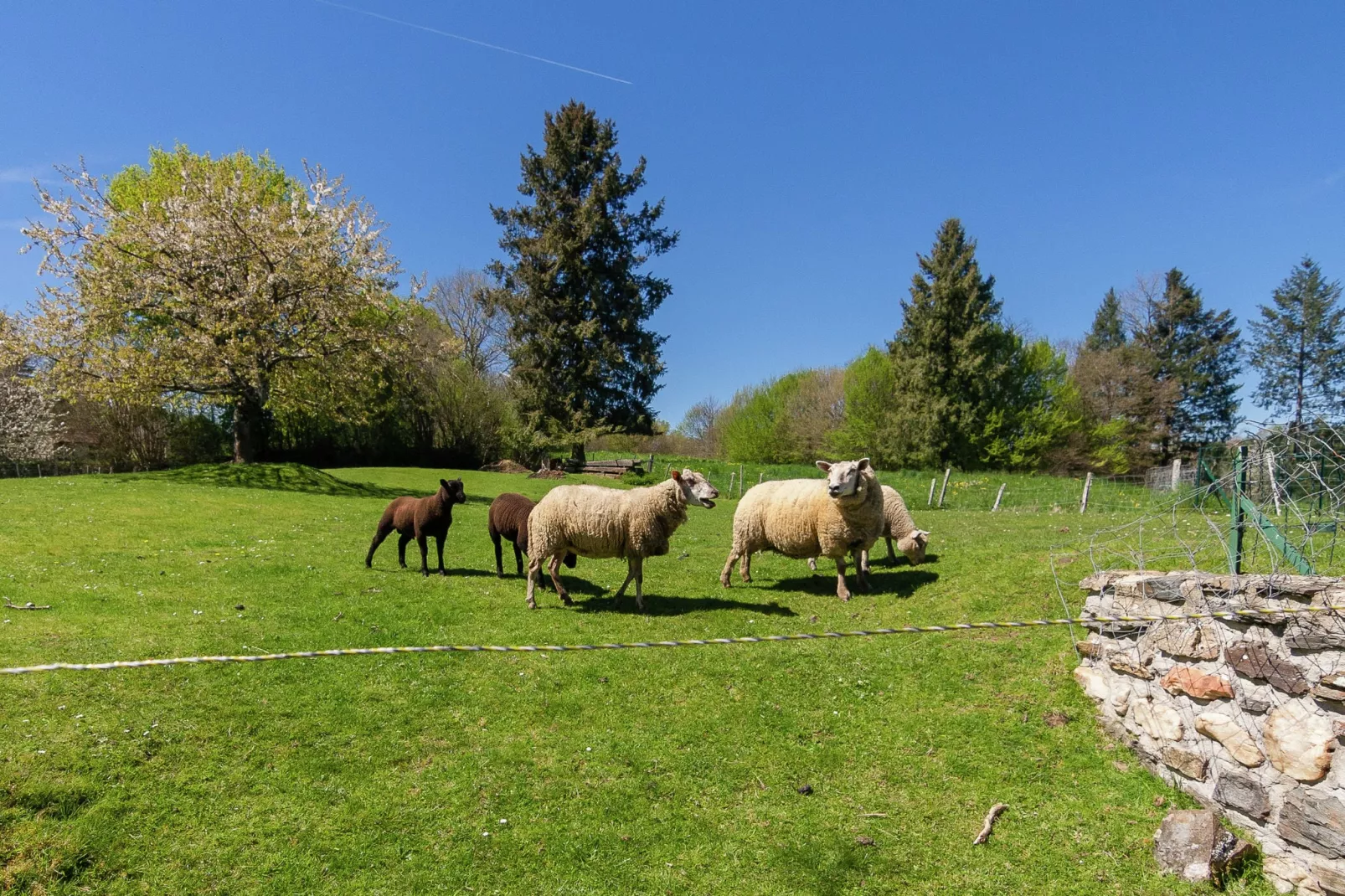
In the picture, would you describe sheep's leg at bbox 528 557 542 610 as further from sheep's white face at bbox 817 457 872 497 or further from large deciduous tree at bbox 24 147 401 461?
large deciduous tree at bbox 24 147 401 461

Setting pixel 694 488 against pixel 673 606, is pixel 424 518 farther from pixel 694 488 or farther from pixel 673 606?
pixel 694 488

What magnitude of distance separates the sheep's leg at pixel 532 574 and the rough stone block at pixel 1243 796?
774cm

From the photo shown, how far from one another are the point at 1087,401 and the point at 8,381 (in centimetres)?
6441

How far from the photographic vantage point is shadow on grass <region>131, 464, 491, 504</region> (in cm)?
2150

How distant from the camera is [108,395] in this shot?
22.0m

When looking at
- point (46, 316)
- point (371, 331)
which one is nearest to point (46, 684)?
point (371, 331)

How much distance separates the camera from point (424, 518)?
34.9ft

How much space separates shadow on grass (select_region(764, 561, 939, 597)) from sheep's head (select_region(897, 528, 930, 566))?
0.66 feet

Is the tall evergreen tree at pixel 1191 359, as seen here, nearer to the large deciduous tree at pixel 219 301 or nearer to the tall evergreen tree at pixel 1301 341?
the tall evergreen tree at pixel 1301 341

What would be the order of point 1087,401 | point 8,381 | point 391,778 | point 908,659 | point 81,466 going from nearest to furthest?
point 391,778, point 908,659, point 8,381, point 81,466, point 1087,401

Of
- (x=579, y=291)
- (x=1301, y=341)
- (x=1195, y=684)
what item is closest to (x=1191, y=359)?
(x=1301, y=341)

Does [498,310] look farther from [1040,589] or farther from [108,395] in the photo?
[1040,589]

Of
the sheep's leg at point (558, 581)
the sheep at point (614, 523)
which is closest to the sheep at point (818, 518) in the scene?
the sheep at point (614, 523)

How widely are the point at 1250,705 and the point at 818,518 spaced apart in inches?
234
